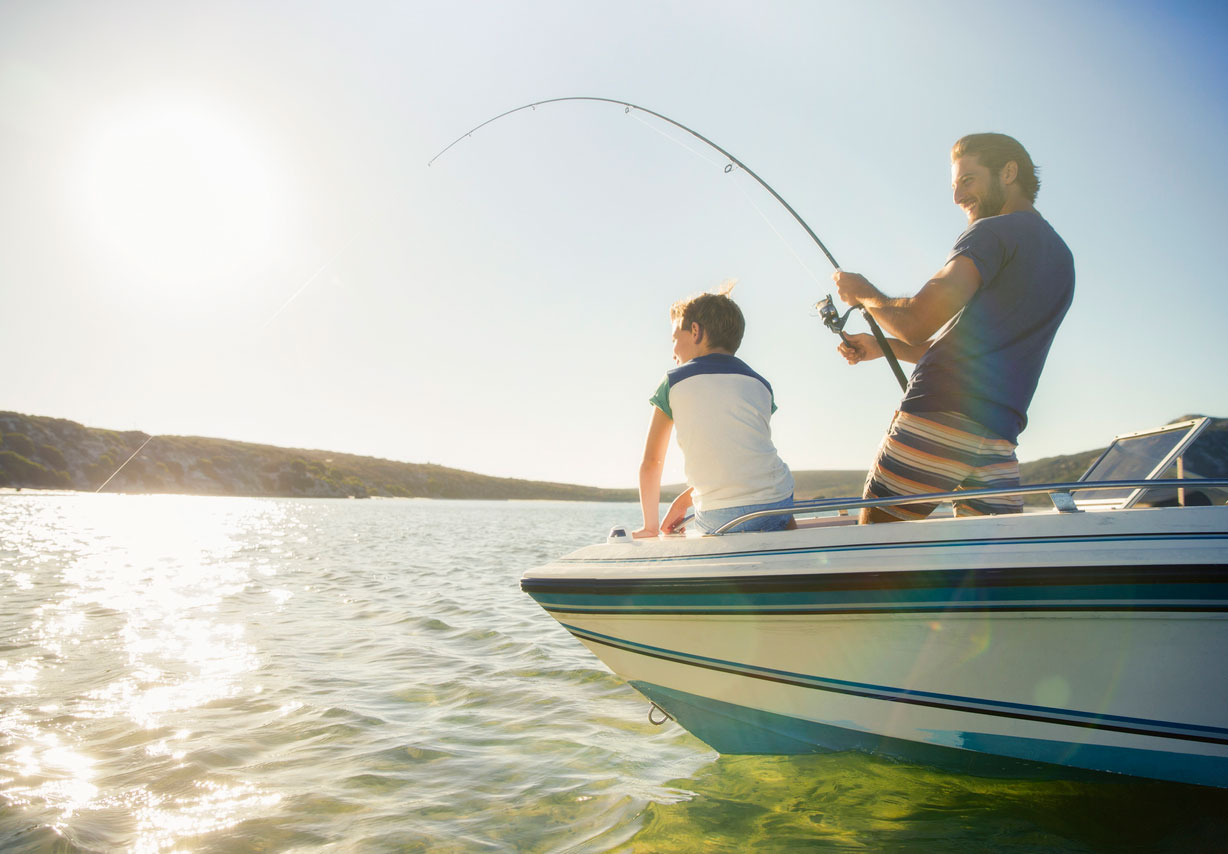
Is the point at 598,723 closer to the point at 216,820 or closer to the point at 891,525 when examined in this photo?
the point at 216,820

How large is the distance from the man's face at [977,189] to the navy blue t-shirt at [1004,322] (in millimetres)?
153

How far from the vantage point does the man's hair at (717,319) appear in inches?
119

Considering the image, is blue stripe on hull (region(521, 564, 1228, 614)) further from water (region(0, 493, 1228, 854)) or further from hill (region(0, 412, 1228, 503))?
hill (region(0, 412, 1228, 503))

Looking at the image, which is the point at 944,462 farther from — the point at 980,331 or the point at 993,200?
the point at 993,200

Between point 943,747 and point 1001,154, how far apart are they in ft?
7.56

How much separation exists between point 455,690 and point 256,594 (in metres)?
5.15

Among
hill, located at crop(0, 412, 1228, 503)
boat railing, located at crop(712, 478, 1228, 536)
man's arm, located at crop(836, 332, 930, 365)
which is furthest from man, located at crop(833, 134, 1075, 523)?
hill, located at crop(0, 412, 1228, 503)

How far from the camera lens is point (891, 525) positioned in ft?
8.02

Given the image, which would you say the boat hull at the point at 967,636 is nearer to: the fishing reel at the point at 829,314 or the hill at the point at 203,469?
the fishing reel at the point at 829,314

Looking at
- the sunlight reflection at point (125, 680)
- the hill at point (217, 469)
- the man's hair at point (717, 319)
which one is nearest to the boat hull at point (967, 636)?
the man's hair at point (717, 319)

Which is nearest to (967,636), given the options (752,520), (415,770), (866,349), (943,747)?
(943,747)

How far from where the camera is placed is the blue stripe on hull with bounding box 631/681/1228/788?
2123mm

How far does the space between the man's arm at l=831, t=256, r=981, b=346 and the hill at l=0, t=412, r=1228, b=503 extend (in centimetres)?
3450

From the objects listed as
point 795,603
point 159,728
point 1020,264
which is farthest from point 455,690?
point 1020,264
